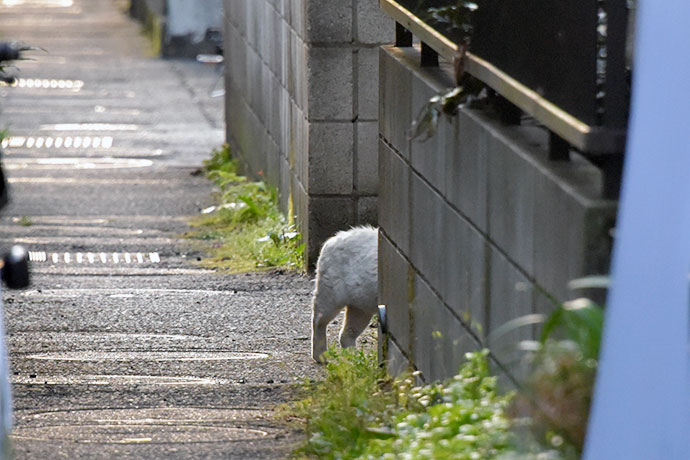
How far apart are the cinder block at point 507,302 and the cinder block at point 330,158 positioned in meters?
4.66

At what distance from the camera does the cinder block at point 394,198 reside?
5.12 meters

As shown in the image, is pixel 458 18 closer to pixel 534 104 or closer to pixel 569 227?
pixel 534 104

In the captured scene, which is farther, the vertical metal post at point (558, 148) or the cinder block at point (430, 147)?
the cinder block at point (430, 147)

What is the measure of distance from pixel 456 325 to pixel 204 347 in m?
2.74

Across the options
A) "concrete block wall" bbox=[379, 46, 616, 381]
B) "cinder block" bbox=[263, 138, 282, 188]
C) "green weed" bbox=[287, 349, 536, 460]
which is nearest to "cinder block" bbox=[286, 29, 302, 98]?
"cinder block" bbox=[263, 138, 282, 188]

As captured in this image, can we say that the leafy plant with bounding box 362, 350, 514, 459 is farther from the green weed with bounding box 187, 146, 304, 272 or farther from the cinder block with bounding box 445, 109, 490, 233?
the green weed with bounding box 187, 146, 304, 272

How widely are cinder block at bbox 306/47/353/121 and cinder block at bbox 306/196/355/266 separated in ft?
1.90

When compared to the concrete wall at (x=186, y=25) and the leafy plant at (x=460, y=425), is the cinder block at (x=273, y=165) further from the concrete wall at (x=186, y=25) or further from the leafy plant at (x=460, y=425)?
the concrete wall at (x=186, y=25)

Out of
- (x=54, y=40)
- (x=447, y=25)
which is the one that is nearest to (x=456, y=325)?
(x=447, y=25)

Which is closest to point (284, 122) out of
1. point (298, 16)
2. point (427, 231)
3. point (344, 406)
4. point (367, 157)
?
point (298, 16)

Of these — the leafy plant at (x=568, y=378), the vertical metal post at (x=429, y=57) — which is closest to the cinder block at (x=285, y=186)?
the vertical metal post at (x=429, y=57)

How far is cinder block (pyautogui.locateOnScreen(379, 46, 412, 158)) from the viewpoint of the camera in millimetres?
5055

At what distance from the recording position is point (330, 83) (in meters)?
8.41

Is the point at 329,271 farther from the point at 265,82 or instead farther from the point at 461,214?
the point at 265,82
